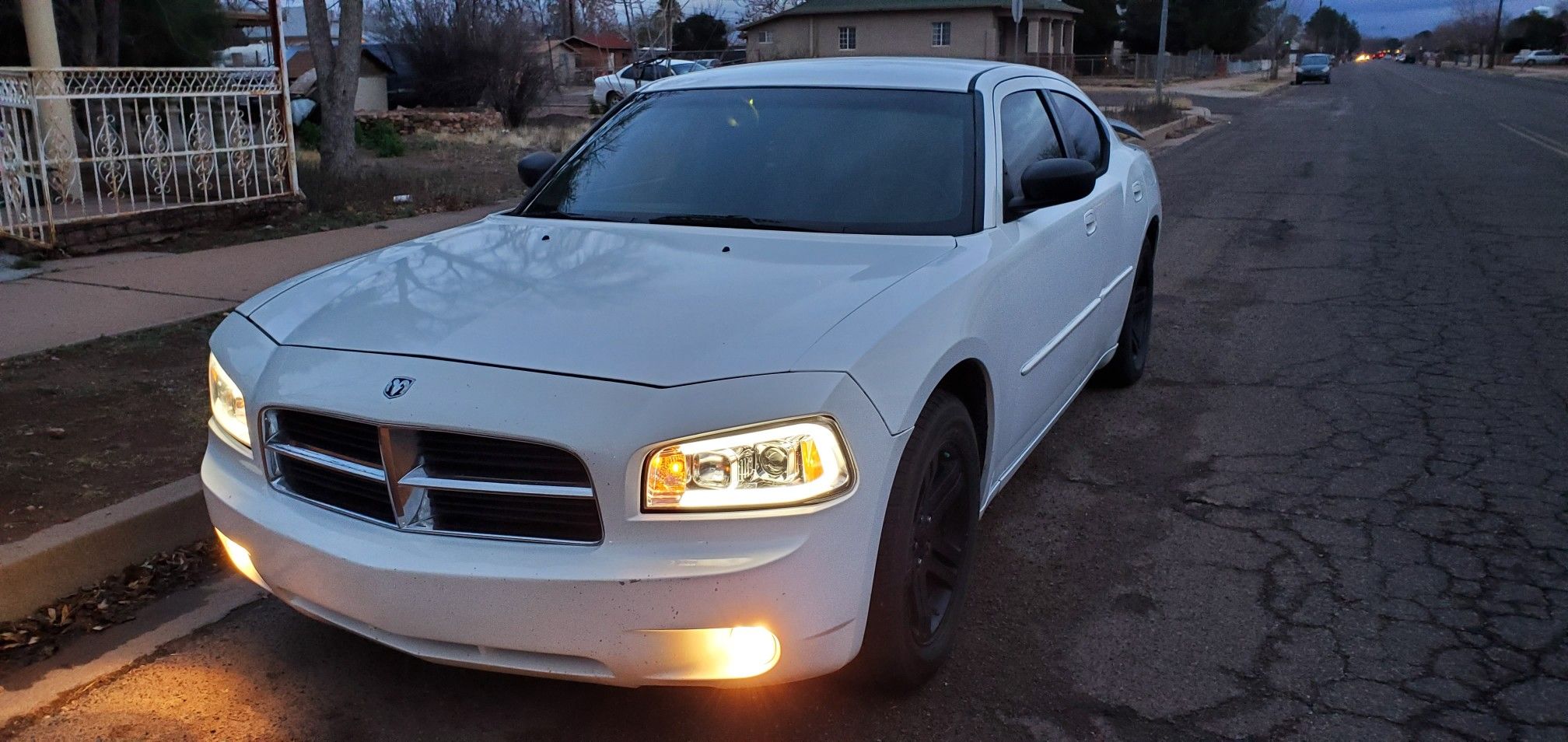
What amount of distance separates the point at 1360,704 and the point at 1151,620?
651 millimetres

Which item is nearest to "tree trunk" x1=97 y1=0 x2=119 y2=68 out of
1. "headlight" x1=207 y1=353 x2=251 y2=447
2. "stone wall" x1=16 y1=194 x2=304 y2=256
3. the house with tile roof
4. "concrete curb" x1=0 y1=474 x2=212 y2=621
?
"stone wall" x1=16 y1=194 x2=304 y2=256

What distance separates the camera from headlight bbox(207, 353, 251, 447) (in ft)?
10.0

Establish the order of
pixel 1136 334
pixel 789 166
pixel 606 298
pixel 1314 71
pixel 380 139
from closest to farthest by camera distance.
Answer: pixel 606 298 → pixel 789 166 → pixel 1136 334 → pixel 380 139 → pixel 1314 71

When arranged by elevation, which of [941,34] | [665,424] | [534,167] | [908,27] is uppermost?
[908,27]

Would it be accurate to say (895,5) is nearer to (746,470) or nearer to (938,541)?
(938,541)

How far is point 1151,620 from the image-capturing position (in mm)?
3641

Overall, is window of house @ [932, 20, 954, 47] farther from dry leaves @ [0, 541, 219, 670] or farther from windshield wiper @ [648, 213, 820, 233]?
dry leaves @ [0, 541, 219, 670]

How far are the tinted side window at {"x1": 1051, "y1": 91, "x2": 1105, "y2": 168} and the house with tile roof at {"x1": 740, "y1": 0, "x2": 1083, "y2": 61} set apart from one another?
4786cm

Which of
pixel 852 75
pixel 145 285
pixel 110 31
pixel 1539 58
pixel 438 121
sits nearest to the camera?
pixel 852 75

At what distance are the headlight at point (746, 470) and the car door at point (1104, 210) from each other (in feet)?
Answer: 8.00

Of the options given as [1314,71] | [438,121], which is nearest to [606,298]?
[438,121]

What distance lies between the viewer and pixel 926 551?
3109mm

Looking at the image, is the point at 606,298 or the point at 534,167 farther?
the point at 534,167

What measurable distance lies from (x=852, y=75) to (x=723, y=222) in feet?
3.06
